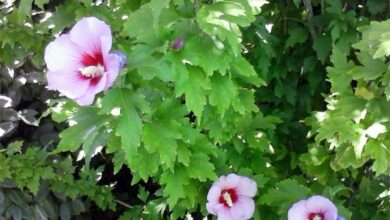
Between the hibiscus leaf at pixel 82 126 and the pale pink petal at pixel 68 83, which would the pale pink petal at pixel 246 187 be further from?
the pale pink petal at pixel 68 83

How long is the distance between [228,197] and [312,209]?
0.97ft

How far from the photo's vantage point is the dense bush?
1677mm

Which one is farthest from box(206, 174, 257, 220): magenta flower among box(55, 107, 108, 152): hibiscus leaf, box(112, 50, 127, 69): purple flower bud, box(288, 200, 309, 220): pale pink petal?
box(112, 50, 127, 69): purple flower bud

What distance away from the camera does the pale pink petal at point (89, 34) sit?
157cm

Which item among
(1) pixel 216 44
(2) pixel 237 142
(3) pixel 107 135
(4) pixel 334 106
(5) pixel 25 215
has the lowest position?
(5) pixel 25 215

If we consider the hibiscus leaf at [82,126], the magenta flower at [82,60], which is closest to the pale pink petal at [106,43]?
the magenta flower at [82,60]

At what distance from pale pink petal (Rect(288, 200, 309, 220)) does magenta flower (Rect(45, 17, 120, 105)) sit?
0.85 metres

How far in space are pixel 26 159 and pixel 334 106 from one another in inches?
54.9

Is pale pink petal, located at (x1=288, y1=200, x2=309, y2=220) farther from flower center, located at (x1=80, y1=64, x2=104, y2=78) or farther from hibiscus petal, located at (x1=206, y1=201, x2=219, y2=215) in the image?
flower center, located at (x1=80, y1=64, x2=104, y2=78)

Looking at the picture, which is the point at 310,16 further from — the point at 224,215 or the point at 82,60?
the point at 82,60

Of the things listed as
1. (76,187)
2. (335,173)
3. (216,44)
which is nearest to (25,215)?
(76,187)

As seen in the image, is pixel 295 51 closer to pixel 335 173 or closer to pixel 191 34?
pixel 335 173

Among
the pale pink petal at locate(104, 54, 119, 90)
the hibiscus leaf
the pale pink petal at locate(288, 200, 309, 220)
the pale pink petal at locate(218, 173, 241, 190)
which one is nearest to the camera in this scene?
the pale pink petal at locate(104, 54, 119, 90)

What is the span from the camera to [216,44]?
1.70m
